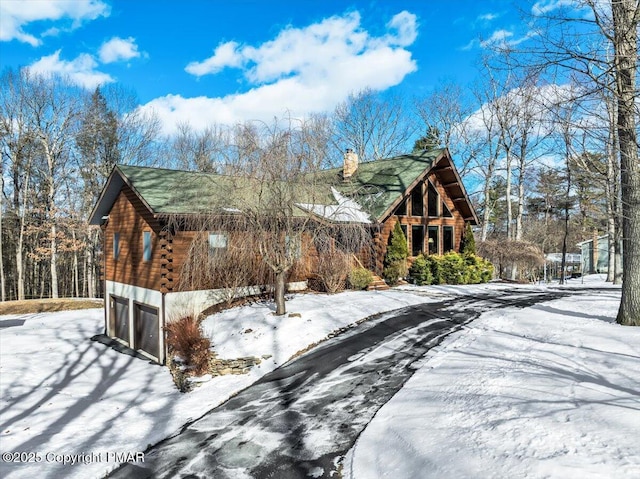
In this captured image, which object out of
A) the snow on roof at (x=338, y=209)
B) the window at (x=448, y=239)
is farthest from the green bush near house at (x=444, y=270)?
the snow on roof at (x=338, y=209)

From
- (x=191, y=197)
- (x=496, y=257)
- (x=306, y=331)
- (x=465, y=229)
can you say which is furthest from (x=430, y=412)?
(x=496, y=257)

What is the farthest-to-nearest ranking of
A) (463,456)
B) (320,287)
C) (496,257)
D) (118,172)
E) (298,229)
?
(496,257)
(320,287)
(118,172)
(298,229)
(463,456)

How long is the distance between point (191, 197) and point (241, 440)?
28.7ft

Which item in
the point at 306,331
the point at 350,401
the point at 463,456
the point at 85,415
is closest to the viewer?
the point at 463,456

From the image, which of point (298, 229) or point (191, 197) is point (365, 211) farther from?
point (191, 197)

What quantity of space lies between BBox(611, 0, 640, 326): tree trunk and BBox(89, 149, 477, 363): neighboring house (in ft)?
22.1

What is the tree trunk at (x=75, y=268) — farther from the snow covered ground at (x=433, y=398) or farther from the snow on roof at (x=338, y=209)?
the snow on roof at (x=338, y=209)

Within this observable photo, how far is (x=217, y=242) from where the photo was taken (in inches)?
490

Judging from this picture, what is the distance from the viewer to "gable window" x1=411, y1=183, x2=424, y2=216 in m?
21.2

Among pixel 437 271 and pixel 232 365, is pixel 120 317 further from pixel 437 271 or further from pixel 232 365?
pixel 437 271

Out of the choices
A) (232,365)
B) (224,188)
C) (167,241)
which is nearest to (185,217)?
(167,241)

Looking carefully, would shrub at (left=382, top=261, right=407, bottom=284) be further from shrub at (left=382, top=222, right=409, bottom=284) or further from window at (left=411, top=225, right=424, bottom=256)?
window at (left=411, top=225, right=424, bottom=256)

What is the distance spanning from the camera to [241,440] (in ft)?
21.4

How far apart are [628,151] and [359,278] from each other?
1022cm
